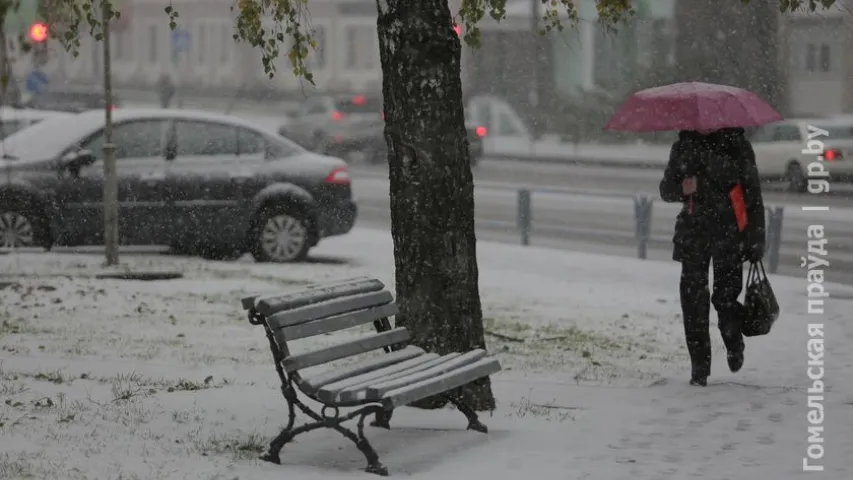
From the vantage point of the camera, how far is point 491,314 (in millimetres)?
12641

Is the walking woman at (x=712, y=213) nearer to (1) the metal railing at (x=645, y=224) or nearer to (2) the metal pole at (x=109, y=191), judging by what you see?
(2) the metal pole at (x=109, y=191)

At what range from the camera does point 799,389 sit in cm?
902

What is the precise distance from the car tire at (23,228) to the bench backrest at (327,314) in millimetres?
8213

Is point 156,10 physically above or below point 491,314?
above

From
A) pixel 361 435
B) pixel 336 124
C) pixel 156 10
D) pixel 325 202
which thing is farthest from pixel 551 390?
pixel 156 10

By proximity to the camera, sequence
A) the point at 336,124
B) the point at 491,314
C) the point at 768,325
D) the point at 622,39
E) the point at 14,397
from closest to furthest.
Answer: the point at 14,397 < the point at 768,325 < the point at 491,314 < the point at 336,124 < the point at 622,39

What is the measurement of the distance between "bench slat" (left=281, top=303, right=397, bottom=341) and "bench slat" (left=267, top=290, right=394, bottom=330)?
2cm

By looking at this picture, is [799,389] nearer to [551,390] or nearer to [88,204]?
[551,390]

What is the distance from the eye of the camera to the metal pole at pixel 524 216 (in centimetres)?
1864

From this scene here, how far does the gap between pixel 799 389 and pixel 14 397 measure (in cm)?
439

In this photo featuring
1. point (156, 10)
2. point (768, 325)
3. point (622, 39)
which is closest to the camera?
point (768, 325)

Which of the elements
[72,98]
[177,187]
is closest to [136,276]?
[177,187]

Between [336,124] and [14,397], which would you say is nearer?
[14,397]

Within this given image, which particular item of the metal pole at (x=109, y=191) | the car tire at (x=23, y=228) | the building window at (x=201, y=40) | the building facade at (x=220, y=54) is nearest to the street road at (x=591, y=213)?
the metal pole at (x=109, y=191)
